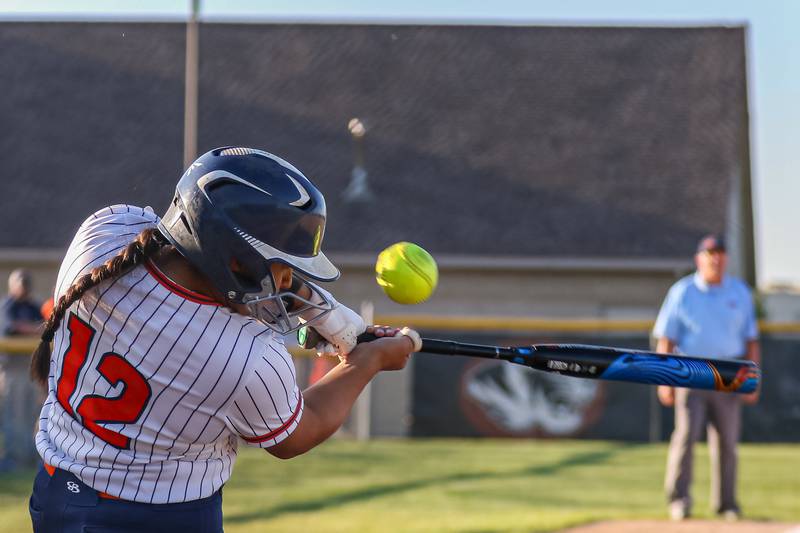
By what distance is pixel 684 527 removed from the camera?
24.7ft

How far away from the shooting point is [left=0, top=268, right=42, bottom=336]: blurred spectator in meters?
10.8

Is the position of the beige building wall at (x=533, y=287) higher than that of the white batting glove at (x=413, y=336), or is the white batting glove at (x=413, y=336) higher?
the beige building wall at (x=533, y=287)

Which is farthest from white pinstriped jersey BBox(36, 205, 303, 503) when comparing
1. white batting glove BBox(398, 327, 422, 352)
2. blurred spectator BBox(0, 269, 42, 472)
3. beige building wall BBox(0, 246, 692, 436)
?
beige building wall BBox(0, 246, 692, 436)

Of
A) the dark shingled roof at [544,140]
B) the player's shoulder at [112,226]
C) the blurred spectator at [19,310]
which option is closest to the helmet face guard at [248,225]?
the player's shoulder at [112,226]

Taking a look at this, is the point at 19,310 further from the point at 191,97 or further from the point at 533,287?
the point at 533,287

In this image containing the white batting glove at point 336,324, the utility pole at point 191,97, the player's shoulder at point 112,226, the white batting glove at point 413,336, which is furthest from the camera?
the utility pole at point 191,97

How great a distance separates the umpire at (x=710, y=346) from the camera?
8.26 meters

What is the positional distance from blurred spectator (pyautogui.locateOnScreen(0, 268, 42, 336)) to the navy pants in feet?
26.7

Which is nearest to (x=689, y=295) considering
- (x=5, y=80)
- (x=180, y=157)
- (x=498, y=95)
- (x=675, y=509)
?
(x=675, y=509)

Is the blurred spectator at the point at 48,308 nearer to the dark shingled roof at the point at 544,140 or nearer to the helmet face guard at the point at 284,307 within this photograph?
the helmet face guard at the point at 284,307

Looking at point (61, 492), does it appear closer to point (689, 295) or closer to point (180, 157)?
point (180, 157)

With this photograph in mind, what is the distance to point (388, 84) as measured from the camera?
16.4 m

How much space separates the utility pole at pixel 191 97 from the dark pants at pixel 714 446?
157 inches

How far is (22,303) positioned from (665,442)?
7.53 m
